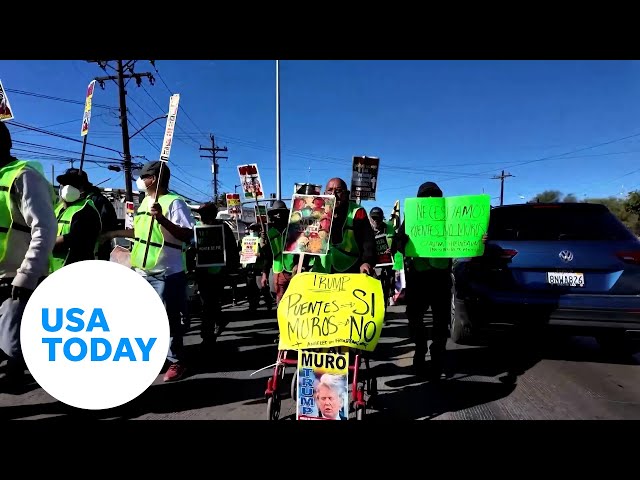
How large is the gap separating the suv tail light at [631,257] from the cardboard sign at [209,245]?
139 inches

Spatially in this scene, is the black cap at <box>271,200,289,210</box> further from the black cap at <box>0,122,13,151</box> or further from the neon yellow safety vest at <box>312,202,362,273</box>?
the black cap at <box>0,122,13,151</box>

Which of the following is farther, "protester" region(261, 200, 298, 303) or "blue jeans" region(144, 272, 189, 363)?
"protester" region(261, 200, 298, 303)

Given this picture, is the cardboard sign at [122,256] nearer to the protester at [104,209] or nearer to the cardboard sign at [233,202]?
the protester at [104,209]

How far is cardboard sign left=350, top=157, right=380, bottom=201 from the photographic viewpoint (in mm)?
5352

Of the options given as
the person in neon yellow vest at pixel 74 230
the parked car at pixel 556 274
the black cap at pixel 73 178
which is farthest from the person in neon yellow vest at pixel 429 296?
the black cap at pixel 73 178

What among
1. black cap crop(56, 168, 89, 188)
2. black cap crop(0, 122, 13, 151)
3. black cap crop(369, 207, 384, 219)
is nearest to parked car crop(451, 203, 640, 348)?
black cap crop(369, 207, 384, 219)

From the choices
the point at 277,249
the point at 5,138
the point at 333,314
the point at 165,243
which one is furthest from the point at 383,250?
the point at 5,138

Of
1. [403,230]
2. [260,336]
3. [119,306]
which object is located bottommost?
[260,336]

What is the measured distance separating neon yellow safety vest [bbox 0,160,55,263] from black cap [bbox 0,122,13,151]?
12 centimetres
